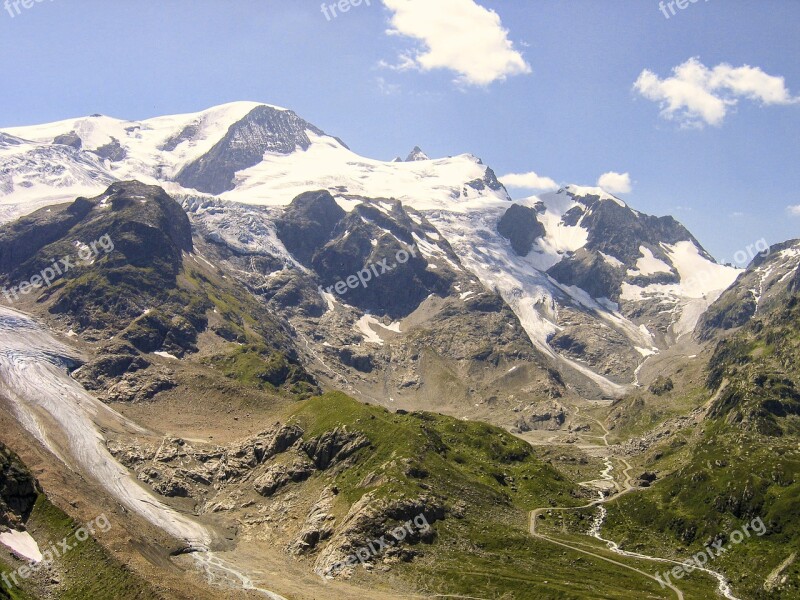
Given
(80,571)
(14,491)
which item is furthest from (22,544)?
(14,491)

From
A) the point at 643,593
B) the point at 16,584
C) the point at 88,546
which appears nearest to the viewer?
the point at 16,584

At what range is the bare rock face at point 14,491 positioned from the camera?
576ft

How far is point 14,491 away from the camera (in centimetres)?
18325

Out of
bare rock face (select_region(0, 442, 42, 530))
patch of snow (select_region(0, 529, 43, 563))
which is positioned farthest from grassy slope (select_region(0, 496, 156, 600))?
bare rock face (select_region(0, 442, 42, 530))

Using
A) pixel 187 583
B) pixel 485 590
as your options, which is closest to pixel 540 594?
pixel 485 590

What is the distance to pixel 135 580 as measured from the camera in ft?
538

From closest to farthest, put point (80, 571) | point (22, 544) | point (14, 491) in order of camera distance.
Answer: point (80, 571)
point (22, 544)
point (14, 491)

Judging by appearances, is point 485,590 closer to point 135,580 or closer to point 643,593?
point 643,593

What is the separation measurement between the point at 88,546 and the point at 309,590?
2166 inches

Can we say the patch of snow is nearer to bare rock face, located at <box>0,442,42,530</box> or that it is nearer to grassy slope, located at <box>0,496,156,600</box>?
grassy slope, located at <box>0,496,156,600</box>

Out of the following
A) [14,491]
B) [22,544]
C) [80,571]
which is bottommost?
[80,571]

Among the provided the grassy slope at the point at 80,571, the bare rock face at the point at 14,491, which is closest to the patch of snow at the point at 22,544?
the grassy slope at the point at 80,571

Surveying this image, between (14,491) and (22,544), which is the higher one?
(14,491)

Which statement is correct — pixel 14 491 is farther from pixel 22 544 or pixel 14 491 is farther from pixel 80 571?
pixel 80 571
